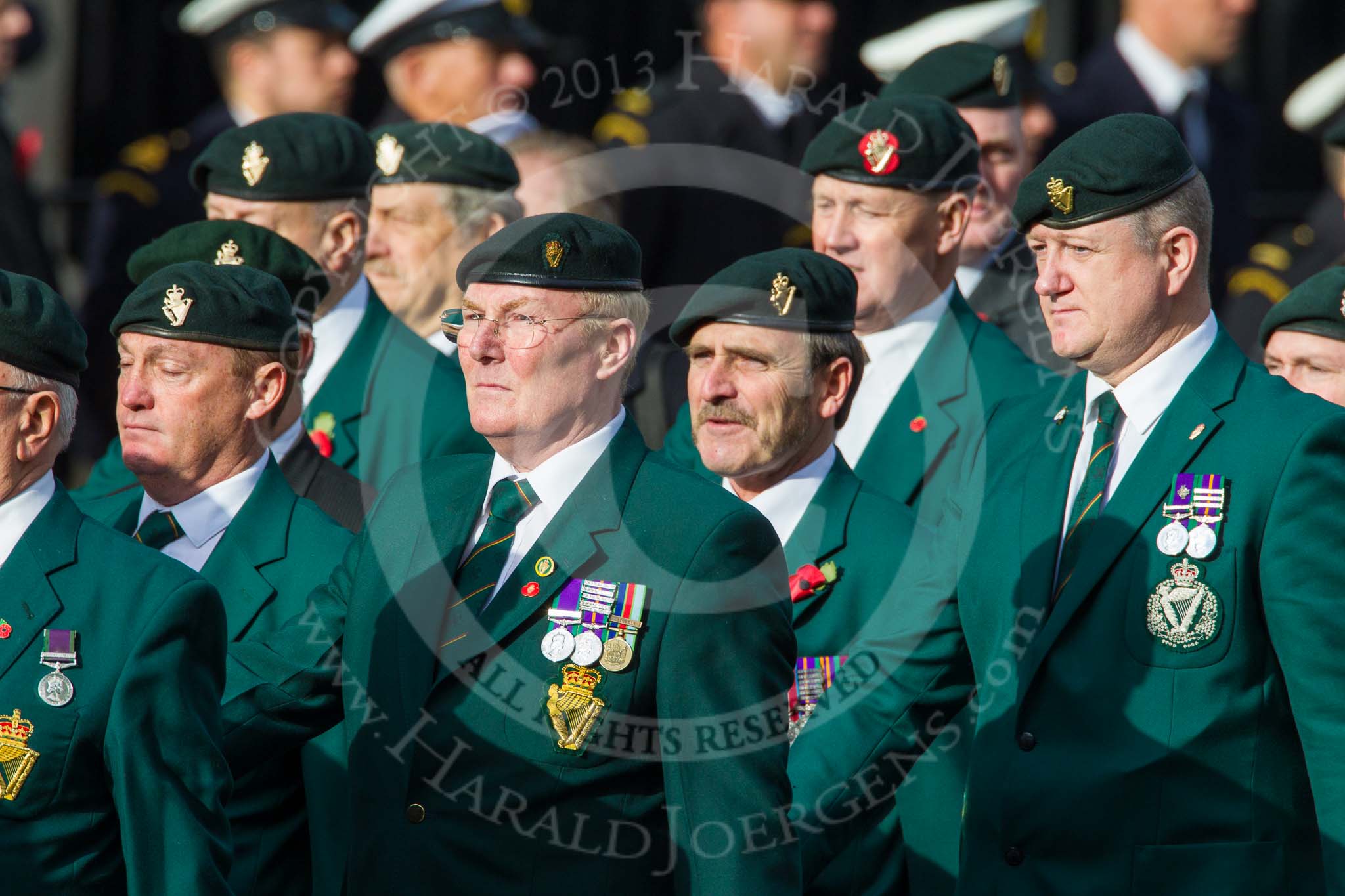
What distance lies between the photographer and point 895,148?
6172 mm

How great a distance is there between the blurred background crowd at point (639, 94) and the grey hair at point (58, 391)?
127 inches

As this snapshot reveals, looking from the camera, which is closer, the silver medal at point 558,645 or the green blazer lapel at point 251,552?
the silver medal at point 558,645

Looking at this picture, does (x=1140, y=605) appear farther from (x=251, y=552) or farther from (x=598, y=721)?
(x=251, y=552)

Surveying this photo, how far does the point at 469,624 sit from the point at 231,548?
40.2 inches

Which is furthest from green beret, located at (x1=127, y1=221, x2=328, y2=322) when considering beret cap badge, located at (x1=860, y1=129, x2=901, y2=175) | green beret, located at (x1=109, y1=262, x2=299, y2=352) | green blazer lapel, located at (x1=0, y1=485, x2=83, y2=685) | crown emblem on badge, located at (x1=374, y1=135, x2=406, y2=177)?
green blazer lapel, located at (x1=0, y1=485, x2=83, y2=685)

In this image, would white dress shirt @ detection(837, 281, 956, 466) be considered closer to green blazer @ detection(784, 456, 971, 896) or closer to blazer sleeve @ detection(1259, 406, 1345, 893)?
green blazer @ detection(784, 456, 971, 896)

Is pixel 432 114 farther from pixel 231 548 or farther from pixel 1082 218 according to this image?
pixel 1082 218

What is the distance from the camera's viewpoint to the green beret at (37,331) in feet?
13.6

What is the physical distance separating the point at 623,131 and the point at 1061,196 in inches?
158

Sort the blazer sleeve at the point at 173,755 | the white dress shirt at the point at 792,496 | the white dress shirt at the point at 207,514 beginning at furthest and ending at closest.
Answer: the white dress shirt at the point at 792,496 → the white dress shirt at the point at 207,514 → the blazer sleeve at the point at 173,755

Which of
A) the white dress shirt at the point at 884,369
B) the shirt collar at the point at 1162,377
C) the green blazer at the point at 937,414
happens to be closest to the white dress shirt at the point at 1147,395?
the shirt collar at the point at 1162,377

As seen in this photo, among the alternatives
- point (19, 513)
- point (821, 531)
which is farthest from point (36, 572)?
point (821, 531)

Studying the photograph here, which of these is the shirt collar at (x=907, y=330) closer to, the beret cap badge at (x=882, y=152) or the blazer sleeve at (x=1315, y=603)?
the beret cap badge at (x=882, y=152)

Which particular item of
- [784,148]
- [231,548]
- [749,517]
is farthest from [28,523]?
[784,148]
